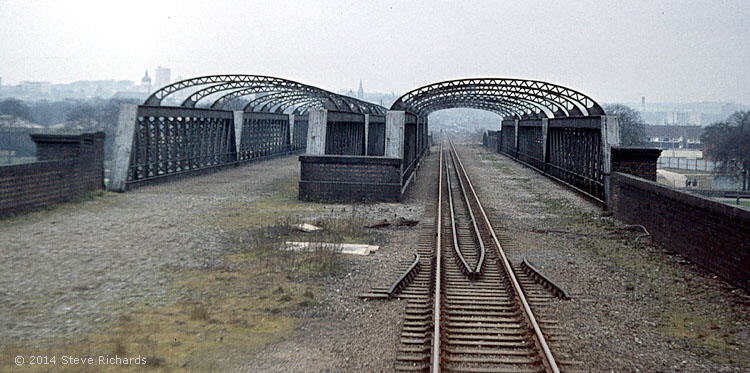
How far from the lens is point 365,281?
993cm

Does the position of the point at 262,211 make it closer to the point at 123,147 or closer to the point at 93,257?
the point at 93,257

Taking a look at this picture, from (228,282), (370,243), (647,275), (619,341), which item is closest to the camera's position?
(619,341)

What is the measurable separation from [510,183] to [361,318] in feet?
70.0

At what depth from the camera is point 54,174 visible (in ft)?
56.7

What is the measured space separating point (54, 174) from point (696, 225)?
16.4m

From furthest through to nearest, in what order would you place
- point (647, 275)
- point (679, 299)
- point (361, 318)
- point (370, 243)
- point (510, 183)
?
point (510, 183) < point (370, 243) < point (647, 275) < point (679, 299) < point (361, 318)

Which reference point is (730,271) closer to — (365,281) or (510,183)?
(365,281)

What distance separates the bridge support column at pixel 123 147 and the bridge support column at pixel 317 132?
249 inches

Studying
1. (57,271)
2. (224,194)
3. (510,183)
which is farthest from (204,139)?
(57,271)

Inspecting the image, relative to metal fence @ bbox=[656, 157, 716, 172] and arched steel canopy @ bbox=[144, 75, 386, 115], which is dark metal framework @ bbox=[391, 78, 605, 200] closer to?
arched steel canopy @ bbox=[144, 75, 386, 115]

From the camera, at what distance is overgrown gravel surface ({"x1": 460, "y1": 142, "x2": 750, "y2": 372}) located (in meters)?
6.75

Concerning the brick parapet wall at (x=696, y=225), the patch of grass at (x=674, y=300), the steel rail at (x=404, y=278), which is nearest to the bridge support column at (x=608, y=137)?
the brick parapet wall at (x=696, y=225)

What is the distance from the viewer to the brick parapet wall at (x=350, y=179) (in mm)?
20000

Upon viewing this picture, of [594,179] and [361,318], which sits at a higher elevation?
[594,179]
